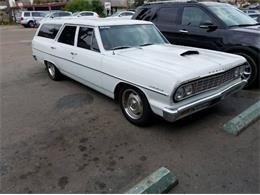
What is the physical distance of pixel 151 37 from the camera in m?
4.89

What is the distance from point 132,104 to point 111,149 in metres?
0.89

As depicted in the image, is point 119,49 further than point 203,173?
Yes

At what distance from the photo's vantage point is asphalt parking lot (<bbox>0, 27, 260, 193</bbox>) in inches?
109

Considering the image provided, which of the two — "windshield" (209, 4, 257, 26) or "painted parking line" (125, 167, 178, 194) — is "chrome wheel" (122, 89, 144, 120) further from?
"windshield" (209, 4, 257, 26)

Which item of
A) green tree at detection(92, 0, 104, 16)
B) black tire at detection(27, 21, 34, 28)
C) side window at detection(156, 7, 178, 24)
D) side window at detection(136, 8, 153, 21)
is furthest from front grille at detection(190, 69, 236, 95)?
green tree at detection(92, 0, 104, 16)

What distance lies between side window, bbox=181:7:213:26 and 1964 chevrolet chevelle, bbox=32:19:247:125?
1540 millimetres

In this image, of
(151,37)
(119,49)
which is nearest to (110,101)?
(119,49)

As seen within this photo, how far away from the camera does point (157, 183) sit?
2631 millimetres

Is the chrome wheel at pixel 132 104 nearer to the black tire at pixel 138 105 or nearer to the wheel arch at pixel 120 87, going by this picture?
the black tire at pixel 138 105

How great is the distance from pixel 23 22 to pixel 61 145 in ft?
92.4

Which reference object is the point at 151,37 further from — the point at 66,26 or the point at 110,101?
the point at 66,26

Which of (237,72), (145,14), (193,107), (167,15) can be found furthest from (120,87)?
(145,14)

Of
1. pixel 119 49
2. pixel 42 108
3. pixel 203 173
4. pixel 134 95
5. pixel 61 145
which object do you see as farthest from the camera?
pixel 42 108

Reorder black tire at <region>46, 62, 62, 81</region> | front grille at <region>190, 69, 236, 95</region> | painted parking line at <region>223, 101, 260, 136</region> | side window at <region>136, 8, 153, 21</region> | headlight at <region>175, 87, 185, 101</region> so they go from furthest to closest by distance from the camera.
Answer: side window at <region>136, 8, 153, 21</region>
black tire at <region>46, 62, 62, 81</region>
painted parking line at <region>223, 101, 260, 136</region>
front grille at <region>190, 69, 236, 95</region>
headlight at <region>175, 87, 185, 101</region>
